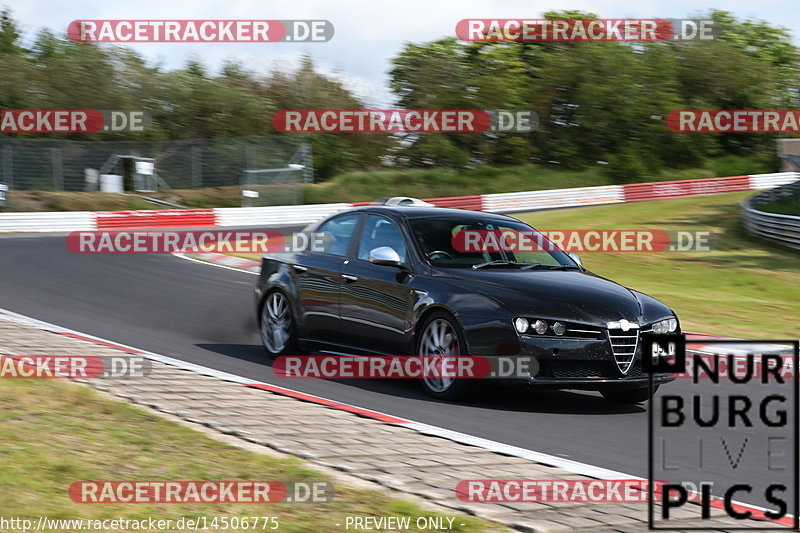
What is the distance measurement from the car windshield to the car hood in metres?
0.24

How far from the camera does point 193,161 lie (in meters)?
36.6

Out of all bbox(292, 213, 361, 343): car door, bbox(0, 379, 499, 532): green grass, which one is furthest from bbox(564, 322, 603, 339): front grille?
bbox(0, 379, 499, 532): green grass

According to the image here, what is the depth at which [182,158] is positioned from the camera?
3647cm

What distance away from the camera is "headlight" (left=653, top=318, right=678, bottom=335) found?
8.13m

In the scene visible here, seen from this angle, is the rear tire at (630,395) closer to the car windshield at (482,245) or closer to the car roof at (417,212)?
the car windshield at (482,245)

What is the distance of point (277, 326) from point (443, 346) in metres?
2.35

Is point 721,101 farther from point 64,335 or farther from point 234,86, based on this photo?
point 64,335

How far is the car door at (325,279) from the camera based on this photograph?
932 centimetres

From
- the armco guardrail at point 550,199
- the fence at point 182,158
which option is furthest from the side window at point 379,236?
the armco guardrail at point 550,199

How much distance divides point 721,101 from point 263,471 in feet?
187

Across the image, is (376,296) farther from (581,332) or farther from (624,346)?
(624,346)

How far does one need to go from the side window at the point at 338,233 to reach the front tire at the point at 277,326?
27.0 inches

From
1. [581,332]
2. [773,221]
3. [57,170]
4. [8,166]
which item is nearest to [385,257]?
[581,332]

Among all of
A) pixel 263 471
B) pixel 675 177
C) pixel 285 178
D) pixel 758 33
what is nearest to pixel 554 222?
pixel 285 178
